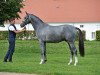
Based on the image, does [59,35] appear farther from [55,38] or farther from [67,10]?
[67,10]

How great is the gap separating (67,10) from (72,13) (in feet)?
3.66

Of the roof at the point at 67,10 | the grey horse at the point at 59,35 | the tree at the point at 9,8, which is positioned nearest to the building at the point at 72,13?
the roof at the point at 67,10

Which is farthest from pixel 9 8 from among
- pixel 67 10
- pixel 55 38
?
pixel 67 10

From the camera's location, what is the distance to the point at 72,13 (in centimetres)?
7669

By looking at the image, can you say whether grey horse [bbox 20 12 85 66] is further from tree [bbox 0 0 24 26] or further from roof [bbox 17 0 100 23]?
roof [bbox 17 0 100 23]

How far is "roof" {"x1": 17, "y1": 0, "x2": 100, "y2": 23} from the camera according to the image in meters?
76.4

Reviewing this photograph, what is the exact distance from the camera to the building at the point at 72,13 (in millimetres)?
76500

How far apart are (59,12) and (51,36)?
5628cm

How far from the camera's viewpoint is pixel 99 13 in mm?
77000

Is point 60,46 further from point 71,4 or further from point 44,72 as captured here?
point 71,4

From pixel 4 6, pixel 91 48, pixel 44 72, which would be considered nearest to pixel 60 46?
pixel 91 48

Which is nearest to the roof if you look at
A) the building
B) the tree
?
the building

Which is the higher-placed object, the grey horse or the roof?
the roof

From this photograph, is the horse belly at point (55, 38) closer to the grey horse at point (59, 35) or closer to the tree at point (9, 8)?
the grey horse at point (59, 35)
